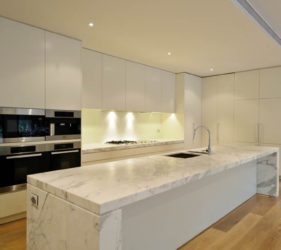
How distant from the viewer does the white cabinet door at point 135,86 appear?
14.9ft

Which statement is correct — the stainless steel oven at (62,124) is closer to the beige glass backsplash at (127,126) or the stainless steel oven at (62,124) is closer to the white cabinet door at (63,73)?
the white cabinet door at (63,73)

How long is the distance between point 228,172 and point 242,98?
9.26 feet

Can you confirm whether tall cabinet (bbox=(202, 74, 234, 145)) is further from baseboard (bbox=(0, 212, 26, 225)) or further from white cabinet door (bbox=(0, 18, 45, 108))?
baseboard (bbox=(0, 212, 26, 225))

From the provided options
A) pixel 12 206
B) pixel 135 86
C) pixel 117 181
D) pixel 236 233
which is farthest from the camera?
pixel 135 86

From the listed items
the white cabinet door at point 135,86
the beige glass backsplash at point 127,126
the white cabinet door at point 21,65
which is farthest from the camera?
the white cabinet door at point 135,86

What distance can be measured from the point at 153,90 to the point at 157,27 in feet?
7.19

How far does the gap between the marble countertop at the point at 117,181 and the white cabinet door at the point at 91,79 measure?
185 centimetres

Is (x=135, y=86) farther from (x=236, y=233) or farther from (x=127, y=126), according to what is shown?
(x=236, y=233)

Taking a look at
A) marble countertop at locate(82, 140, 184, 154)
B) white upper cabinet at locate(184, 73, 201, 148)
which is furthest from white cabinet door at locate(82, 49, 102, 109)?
white upper cabinet at locate(184, 73, 201, 148)

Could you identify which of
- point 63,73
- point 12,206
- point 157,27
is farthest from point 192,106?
point 12,206

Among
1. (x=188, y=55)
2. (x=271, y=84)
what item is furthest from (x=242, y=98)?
(x=188, y=55)

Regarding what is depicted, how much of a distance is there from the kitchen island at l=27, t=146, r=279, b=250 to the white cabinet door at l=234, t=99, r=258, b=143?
8.32ft

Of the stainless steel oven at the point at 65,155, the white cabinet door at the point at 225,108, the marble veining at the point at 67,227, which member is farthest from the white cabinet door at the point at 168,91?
the marble veining at the point at 67,227

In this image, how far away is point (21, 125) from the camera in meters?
2.96
